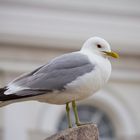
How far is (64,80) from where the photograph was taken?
583 cm

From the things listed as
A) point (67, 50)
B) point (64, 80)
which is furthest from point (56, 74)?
point (67, 50)

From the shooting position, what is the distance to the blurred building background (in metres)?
24.4

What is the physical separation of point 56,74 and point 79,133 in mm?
404

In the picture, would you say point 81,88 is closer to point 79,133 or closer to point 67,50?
point 79,133

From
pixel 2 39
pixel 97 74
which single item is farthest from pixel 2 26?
pixel 97 74

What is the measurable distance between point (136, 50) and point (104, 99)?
1.52 meters

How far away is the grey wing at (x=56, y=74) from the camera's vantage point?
224 inches

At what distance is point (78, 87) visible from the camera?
575 cm

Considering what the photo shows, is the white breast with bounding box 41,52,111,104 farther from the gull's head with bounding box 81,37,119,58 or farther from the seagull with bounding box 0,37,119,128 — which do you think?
the gull's head with bounding box 81,37,119,58

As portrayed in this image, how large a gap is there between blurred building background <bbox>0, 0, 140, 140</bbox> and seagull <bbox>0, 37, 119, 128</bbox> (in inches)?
702

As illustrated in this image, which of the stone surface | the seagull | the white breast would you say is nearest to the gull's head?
the seagull

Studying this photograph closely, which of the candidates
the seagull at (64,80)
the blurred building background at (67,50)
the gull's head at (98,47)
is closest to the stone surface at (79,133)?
the seagull at (64,80)

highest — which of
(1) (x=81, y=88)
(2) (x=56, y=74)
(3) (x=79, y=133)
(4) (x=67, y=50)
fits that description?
(4) (x=67, y=50)

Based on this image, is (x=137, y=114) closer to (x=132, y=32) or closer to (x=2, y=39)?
(x=132, y=32)
